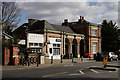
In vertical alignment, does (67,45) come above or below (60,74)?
above

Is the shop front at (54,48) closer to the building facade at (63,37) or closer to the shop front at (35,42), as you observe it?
the building facade at (63,37)

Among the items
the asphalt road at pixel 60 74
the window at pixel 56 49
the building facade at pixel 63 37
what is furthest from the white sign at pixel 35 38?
the asphalt road at pixel 60 74

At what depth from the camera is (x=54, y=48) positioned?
118 ft

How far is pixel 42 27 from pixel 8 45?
47.8ft

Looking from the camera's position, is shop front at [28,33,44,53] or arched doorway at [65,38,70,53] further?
arched doorway at [65,38,70,53]

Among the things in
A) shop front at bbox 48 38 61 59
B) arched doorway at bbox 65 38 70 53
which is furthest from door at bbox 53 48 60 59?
arched doorway at bbox 65 38 70 53

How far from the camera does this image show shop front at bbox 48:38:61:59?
3486cm

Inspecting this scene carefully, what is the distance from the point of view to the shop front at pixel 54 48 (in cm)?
3486

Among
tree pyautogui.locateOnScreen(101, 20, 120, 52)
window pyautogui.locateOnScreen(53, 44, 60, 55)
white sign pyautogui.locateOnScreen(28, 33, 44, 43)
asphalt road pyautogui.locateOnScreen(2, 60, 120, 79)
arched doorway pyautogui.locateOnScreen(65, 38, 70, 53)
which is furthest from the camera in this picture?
tree pyautogui.locateOnScreen(101, 20, 120, 52)

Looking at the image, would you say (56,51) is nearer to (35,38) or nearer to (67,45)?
(67,45)

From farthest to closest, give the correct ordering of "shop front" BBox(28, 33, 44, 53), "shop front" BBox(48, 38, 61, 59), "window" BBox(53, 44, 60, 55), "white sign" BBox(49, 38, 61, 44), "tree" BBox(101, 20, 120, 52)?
"tree" BBox(101, 20, 120, 52)
"window" BBox(53, 44, 60, 55)
"white sign" BBox(49, 38, 61, 44)
"shop front" BBox(48, 38, 61, 59)
"shop front" BBox(28, 33, 44, 53)

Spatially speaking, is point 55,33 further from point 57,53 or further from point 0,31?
point 0,31

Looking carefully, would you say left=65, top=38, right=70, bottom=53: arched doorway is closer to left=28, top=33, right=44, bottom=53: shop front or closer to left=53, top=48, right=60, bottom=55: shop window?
left=53, top=48, right=60, bottom=55: shop window

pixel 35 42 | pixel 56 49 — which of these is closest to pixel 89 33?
pixel 56 49
